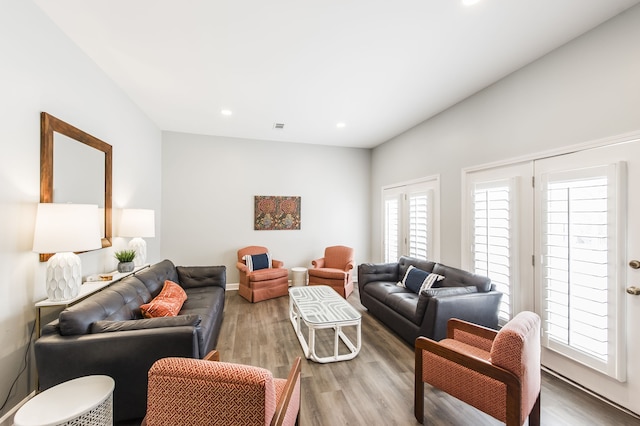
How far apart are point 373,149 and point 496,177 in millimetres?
3179

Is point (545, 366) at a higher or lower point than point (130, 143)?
lower

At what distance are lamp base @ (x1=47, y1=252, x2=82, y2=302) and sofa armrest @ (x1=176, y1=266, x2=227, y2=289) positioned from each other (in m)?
1.68

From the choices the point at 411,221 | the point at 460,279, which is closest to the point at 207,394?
the point at 460,279

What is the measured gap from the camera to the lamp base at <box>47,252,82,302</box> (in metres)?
1.91

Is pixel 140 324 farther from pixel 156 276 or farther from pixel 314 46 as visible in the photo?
pixel 314 46

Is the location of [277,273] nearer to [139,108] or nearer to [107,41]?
[139,108]

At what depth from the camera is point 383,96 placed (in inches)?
133

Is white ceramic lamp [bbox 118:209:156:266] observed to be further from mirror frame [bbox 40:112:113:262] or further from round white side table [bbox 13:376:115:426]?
round white side table [bbox 13:376:115:426]

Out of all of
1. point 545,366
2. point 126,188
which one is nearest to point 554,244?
point 545,366

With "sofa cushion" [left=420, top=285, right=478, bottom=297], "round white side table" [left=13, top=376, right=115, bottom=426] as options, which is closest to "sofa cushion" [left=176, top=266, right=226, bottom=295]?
"round white side table" [left=13, top=376, right=115, bottom=426]

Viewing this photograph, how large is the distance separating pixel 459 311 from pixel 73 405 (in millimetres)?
2913

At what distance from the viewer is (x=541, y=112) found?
2.54 m

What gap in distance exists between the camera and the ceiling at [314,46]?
1959mm

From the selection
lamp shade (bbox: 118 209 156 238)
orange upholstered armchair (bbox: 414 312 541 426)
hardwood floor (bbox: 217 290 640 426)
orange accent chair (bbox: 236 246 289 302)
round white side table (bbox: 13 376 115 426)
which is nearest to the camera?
round white side table (bbox: 13 376 115 426)
